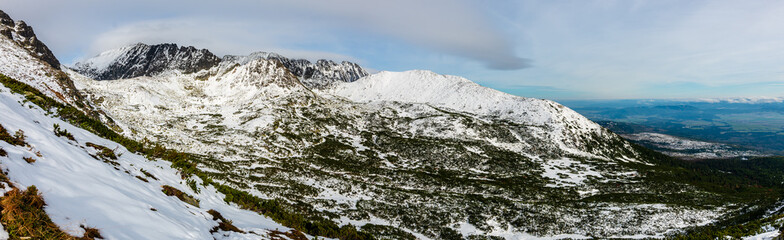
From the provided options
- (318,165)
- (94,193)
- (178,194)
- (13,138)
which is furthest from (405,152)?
(94,193)

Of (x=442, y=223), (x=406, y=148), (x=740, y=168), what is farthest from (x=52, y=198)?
(x=740, y=168)

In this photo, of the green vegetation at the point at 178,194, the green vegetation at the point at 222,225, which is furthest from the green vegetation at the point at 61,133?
the green vegetation at the point at 222,225

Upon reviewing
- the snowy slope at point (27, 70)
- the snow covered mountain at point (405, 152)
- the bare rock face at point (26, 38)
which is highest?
the bare rock face at point (26, 38)

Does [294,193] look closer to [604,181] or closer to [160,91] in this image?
[604,181]

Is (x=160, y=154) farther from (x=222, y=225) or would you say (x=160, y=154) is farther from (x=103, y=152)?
(x=222, y=225)

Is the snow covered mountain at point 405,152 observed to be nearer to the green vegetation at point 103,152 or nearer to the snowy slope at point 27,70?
the snowy slope at point 27,70

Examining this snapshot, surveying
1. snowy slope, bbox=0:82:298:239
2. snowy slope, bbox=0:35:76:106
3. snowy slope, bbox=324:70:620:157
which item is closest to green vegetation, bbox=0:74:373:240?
snowy slope, bbox=0:82:298:239
